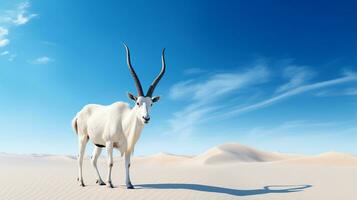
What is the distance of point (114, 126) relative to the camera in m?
11.6

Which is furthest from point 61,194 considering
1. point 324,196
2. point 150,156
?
point 150,156

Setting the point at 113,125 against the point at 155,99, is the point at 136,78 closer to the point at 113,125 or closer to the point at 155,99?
the point at 155,99

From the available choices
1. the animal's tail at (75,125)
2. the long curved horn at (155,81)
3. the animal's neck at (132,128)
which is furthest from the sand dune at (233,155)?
the animal's neck at (132,128)

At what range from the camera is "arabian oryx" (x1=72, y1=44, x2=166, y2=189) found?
36.5 feet

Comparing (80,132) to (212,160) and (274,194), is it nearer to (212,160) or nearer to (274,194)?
(274,194)

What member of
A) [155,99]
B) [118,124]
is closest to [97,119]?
[118,124]

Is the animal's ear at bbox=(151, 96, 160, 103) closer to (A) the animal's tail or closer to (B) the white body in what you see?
(B) the white body

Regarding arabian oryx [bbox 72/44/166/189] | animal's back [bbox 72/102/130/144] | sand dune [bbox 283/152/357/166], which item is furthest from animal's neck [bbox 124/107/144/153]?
sand dune [bbox 283/152/357/166]

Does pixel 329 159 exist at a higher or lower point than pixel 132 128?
higher

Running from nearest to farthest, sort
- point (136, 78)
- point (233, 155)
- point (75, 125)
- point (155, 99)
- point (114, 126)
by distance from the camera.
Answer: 1. point (155, 99)
2. point (136, 78)
3. point (114, 126)
4. point (75, 125)
5. point (233, 155)

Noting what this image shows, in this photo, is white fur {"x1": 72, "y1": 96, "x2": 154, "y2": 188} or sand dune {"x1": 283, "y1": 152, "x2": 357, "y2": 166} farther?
sand dune {"x1": 283, "y1": 152, "x2": 357, "y2": 166}

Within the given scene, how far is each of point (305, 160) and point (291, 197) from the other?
31.3 metres

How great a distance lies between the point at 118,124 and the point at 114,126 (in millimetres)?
144

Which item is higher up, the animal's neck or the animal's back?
the animal's back
